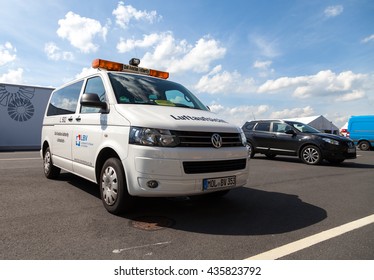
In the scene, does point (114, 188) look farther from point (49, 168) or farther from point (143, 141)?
point (49, 168)

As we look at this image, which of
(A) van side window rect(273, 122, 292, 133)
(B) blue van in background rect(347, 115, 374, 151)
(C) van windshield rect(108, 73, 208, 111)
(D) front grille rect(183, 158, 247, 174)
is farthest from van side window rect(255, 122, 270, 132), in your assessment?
(B) blue van in background rect(347, 115, 374, 151)

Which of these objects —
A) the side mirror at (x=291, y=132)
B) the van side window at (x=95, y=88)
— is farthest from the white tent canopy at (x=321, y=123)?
the van side window at (x=95, y=88)

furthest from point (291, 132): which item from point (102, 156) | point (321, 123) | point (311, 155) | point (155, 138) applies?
point (321, 123)

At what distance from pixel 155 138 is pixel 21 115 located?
18668mm

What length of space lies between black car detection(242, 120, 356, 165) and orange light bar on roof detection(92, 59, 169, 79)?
6.83 metres

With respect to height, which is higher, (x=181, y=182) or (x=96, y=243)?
(x=181, y=182)

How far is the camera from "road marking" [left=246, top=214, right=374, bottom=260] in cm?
271

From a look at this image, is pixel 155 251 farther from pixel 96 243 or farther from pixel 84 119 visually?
pixel 84 119

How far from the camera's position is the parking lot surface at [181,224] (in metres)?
2.77

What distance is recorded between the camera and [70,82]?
18.9 ft

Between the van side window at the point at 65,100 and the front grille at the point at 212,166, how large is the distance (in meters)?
2.69

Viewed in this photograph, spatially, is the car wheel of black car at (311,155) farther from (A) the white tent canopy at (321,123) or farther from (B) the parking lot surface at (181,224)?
A: (A) the white tent canopy at (321,123)
